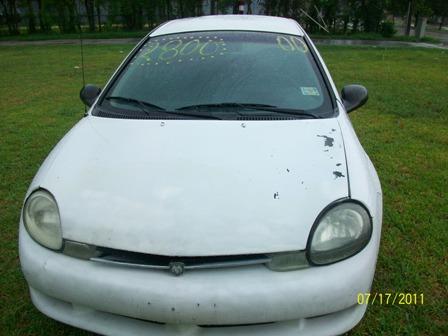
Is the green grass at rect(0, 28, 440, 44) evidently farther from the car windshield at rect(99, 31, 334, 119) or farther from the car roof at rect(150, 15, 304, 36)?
the car windshield at rect(99, 31, 334, 119)

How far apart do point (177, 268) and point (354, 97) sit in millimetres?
1881

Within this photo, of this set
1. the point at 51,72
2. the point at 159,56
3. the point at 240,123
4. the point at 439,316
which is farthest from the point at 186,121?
the point at 51,72

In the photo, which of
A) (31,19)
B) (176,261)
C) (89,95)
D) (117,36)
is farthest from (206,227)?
(31,19)

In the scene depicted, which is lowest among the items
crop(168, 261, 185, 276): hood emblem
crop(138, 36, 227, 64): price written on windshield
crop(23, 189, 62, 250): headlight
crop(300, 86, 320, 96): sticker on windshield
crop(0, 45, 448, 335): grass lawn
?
crop(0, 45, 448, 335): grass lawn

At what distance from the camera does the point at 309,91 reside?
2.59 metres

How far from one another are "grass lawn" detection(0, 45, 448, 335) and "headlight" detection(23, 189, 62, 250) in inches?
22.7

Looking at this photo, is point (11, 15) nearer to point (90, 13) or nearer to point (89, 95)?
point (90, 13)

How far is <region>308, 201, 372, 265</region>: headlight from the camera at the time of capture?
171 cm

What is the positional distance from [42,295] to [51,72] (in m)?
9.46

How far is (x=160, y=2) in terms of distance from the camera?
72.4ft

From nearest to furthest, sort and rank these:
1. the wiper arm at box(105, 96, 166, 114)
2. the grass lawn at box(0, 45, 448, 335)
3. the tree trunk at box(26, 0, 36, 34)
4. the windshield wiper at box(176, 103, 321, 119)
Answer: the grass lawn at box(0, 45, 448, 335), the windshield wiper at box(176, 103, 321, 119), the wiper arm at box(105, 96, 166, 114), the tree trunk at box(26, 0, 36, 34)

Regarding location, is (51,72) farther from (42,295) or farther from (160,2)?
(160,2)
